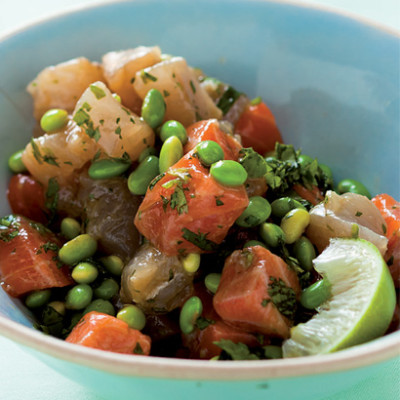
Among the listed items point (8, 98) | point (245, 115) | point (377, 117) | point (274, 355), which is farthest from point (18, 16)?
point (274, 355)

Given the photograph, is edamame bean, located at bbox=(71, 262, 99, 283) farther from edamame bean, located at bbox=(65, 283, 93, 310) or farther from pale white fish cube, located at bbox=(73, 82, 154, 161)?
pale white fish cube, located at bbox=(73, 82, 154, 161)

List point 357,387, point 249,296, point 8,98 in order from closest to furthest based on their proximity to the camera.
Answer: point 249,296 < point 357,387 < point 8,98

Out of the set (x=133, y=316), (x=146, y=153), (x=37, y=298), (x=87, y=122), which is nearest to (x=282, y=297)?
(x=133, y=316)

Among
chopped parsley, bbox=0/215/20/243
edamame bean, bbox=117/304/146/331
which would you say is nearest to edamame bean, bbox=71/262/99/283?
edamame bean, bbox=117/304/146/331

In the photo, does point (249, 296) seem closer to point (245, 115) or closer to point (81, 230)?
point (81, 230)

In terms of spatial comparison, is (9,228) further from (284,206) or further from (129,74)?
(284,206)

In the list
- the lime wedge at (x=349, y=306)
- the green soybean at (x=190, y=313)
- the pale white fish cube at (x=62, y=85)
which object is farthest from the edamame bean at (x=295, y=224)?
the pale white fish cube at (x=62, y=85)
